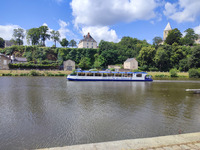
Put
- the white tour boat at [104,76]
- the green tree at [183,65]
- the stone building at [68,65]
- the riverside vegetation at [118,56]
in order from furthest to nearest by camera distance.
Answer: the green tree at [183,65]
the stone building at [68,65]
the riverside vegetation at [118,56]
the white tour boat at [104,76]

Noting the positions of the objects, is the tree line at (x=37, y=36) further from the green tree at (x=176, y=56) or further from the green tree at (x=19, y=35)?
the green tree at (x=176, y=56)

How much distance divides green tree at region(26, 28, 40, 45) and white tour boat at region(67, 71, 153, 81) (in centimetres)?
6253

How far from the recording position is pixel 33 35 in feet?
294

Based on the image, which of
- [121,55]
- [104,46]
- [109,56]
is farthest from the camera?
[121,55]

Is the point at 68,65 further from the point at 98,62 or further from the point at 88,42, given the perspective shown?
the point at 88,42

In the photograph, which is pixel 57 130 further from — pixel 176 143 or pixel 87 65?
pixel 87 65

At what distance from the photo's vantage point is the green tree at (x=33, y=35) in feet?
291

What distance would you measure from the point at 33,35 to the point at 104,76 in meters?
67.6

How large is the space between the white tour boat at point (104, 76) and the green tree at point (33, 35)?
6253 cm

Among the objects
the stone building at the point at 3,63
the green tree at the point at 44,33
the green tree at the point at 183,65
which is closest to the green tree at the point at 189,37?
the green tree at the point at 183,65

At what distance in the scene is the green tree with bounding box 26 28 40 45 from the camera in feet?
291

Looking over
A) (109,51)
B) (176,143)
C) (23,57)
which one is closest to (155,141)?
(176,143)

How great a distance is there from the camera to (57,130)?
8.63 meters

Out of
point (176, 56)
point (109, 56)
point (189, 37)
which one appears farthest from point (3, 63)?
point (189, 37)
